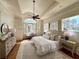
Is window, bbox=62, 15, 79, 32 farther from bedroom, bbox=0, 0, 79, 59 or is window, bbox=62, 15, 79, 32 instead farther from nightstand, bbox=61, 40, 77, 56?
nightstand, bbox=61, 40, 77, 56

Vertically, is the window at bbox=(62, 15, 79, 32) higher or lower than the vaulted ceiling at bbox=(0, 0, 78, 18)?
lower

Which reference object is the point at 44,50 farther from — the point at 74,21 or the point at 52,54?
the point at 74,21

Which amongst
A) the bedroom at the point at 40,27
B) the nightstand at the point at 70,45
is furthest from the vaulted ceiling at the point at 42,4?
the nightstand at the point at 70,45

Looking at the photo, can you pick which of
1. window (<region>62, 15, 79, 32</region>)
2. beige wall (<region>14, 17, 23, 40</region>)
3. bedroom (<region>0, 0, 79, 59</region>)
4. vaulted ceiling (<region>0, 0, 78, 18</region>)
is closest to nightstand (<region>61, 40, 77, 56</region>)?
bedroom (<region>0, 0, 79, 59</region>)

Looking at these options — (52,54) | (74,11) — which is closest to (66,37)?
(74,11)

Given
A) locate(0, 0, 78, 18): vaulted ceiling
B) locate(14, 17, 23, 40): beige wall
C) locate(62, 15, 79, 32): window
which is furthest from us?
locate(14, 17, 23, 40): beige wall

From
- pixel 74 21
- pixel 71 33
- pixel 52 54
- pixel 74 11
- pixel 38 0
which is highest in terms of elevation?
pixel 38 0

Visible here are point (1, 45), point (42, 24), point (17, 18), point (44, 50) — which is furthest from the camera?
point (42, 24)

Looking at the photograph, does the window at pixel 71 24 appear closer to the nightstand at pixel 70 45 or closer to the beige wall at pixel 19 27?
the nightstand at pixel 70 45

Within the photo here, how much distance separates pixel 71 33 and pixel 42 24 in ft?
21.2

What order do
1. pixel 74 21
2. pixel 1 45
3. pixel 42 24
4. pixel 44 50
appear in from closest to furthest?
pixel 44 50 → pixel 1 45 → pixel 74 21 → pixel 42 24

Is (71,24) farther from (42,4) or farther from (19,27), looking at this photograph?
(19,27)

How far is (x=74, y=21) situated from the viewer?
5.20m

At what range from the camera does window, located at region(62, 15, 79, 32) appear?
4.94 m
